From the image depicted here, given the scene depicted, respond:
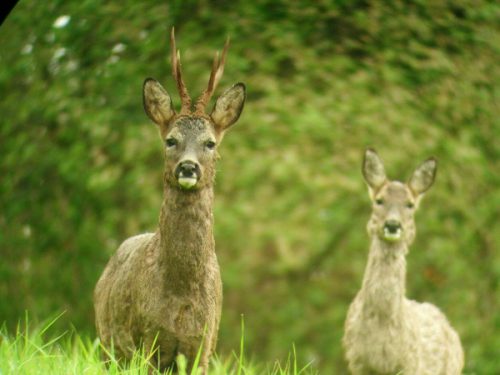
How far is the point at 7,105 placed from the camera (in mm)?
7250

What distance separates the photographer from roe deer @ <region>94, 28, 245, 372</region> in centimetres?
464

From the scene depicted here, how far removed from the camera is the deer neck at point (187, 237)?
15.4 feet

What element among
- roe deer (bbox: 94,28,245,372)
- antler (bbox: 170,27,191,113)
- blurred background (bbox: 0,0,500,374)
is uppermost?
antler (bbox: 170,27,191,113)

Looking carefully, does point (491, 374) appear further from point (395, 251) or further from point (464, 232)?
point (395, 251)

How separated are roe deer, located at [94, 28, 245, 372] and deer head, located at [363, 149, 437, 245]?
6.25ft

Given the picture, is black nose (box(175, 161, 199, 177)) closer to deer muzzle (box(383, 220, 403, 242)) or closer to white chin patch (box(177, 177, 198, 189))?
white chin patch (box(177, 177, 198, 189))

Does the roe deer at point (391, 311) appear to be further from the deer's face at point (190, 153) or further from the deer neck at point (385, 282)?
the deer's face at point (190, 153)

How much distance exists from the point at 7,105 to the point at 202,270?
3.01 meters

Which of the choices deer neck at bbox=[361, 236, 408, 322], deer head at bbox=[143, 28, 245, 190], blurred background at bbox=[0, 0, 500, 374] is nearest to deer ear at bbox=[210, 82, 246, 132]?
deer head at bbox=[143, 28, 245, 190]

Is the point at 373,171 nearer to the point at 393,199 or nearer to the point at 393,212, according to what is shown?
the point at 393,199

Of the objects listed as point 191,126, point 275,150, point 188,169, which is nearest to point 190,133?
point 191,126

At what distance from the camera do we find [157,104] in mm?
4926

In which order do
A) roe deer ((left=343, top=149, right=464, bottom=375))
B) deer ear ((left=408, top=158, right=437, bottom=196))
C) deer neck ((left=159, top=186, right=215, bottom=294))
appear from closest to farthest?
deer neck ((left=159, top=186, right=215, bottom=294))
roe deer ((left=343, top=149, right=464, bottom=375))
deer ear ((left=408, top=158, right=437, bottom=196))

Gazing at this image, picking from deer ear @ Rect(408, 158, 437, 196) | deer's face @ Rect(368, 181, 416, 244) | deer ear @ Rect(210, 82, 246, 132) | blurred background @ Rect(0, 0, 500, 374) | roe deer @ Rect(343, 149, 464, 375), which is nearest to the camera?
deer ear @ Rect(210, 82, 246, 132)
